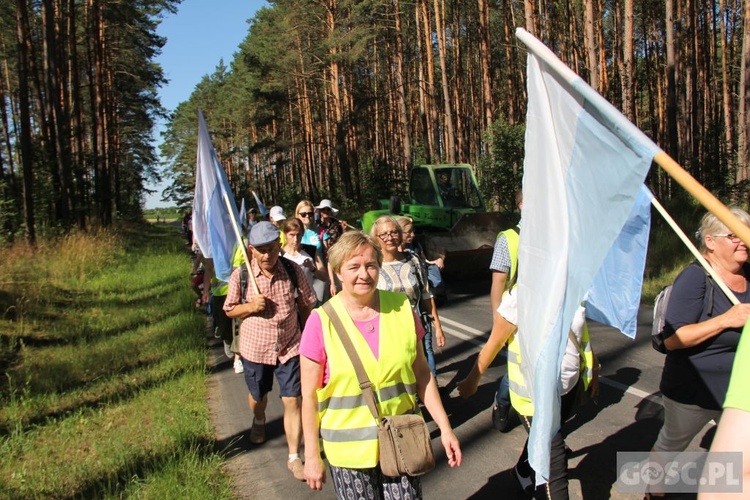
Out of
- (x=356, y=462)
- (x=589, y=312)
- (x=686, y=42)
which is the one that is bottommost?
(x=356, y=462)

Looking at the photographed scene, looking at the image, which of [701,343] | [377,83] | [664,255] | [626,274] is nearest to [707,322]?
[701,343]

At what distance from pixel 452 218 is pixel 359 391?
10.00 m

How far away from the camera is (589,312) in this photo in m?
3.11

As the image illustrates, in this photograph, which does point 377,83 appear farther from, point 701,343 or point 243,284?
point 701,343

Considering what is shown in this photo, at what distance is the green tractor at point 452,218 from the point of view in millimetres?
11508

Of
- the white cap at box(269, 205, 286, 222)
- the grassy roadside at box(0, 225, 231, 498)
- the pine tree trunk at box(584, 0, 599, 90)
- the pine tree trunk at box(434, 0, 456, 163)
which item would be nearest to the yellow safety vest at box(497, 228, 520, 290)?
the grassy roadside at box(0, 225, 231, 498)

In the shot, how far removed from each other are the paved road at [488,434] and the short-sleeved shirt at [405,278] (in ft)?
3.92

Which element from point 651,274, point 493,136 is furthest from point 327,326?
point 493,136

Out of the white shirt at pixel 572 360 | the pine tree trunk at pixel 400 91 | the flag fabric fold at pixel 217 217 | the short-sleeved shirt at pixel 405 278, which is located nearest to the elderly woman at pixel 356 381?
the white shirt at pixel 572 360

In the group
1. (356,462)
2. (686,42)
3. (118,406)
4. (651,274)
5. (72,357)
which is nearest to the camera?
(356,462)

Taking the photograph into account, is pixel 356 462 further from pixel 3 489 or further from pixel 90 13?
pixel 90 13

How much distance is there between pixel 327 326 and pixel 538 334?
974mm

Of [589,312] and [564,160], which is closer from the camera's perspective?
[564,160]

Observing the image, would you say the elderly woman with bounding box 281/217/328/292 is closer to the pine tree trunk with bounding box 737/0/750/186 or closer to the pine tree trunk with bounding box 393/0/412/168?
the pine tree trunk with bounding box 737/0/750/186
